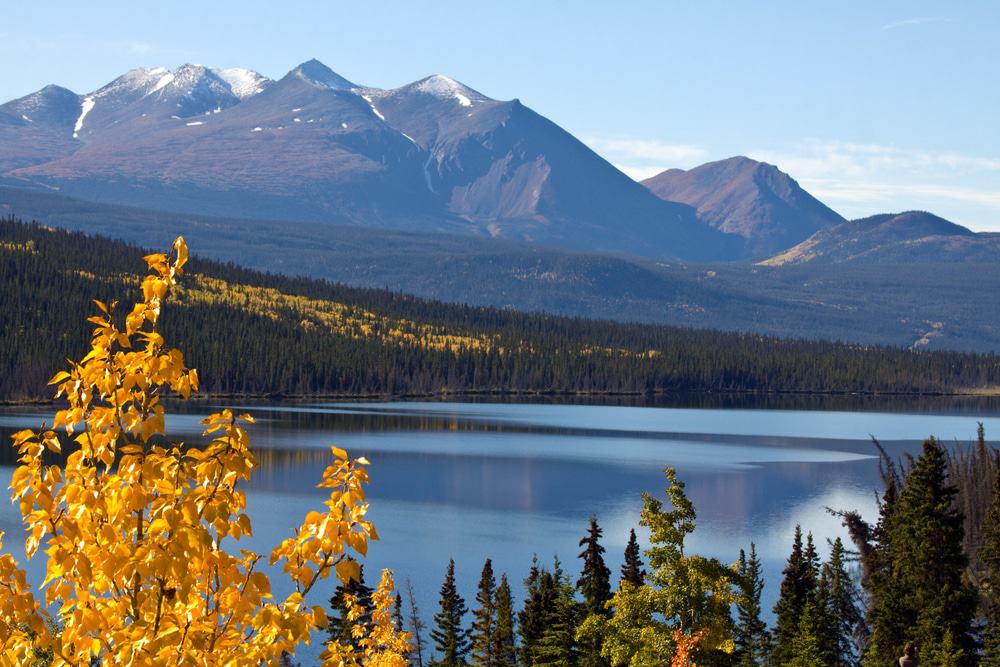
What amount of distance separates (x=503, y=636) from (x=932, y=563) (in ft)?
42.6

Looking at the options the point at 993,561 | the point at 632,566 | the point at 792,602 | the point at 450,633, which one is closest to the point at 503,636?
the point at 450,633

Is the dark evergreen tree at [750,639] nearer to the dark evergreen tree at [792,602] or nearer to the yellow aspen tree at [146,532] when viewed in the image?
the dark evergreen tree at [792,602]

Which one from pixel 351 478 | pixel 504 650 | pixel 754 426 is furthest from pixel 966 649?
pixel 754 426

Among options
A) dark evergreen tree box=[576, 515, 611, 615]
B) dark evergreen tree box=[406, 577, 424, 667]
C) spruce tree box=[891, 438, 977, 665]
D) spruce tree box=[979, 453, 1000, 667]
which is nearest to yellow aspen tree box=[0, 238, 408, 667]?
dark evergreen tree box=[576, 515, 611, 615]

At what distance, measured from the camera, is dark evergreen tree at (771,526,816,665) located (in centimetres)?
4366

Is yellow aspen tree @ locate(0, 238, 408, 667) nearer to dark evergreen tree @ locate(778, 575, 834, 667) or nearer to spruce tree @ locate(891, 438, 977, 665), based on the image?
dark evergreen tree @ locate(778, 575, 834, 667)

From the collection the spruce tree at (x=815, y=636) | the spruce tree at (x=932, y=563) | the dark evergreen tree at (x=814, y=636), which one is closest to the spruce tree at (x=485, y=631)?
the dark evergreen tree at (x=814, y=636)

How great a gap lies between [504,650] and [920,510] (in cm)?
1335

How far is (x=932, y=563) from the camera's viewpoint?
43.0 metres

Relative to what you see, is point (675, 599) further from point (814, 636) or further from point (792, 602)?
point (792, 602)

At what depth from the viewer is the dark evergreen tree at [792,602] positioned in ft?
143

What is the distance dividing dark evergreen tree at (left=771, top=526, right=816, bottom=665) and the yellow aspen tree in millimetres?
34079

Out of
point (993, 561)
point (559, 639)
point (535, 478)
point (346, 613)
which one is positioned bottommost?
point (535, 478)

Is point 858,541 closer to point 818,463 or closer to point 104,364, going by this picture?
point 104,364
